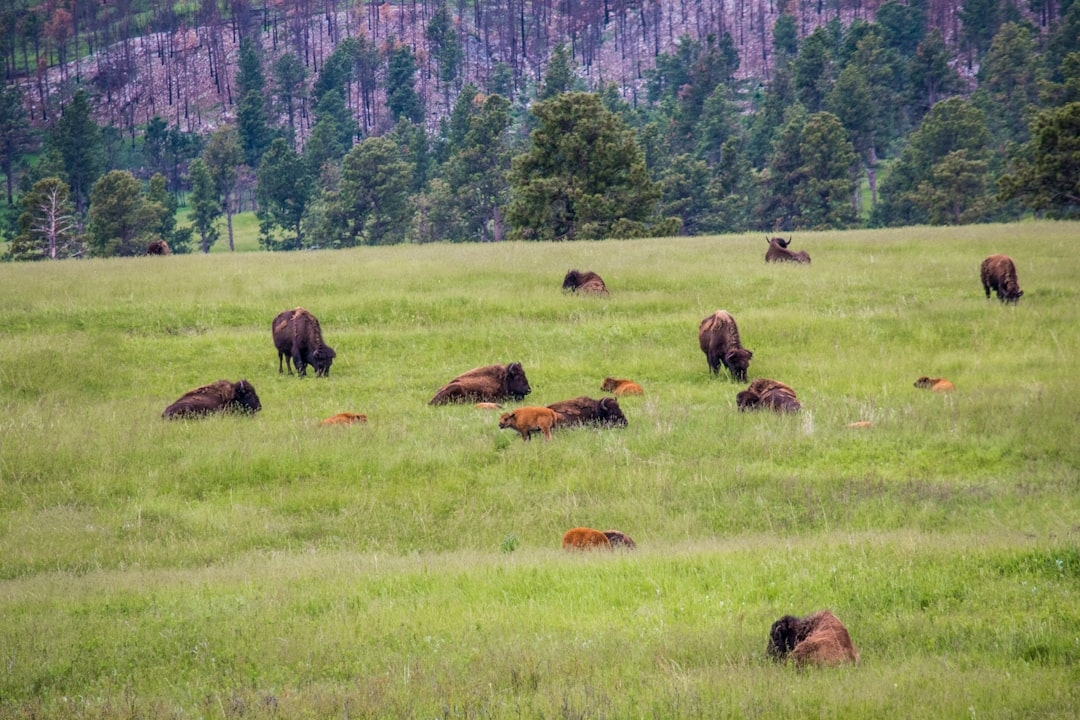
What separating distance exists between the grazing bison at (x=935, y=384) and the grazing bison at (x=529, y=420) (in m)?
6.59

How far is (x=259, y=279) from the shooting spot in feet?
95.8

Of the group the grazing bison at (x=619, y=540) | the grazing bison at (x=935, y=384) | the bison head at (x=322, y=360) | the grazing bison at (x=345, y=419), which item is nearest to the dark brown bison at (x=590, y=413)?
the grazing bison at (x=345, y=419)

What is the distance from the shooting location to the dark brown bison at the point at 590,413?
16372 mm

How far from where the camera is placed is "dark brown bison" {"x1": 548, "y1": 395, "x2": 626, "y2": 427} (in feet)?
53.7

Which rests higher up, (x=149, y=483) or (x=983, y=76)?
(x=983, y=76)

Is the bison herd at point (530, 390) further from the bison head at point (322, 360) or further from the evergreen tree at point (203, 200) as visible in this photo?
the evergreen tree at point (203, 200)

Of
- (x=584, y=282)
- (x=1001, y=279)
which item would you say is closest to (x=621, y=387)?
(x=584, y=282)

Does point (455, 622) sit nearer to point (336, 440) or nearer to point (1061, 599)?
point (1061, 599)

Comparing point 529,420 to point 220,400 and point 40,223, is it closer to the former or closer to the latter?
point 220,400

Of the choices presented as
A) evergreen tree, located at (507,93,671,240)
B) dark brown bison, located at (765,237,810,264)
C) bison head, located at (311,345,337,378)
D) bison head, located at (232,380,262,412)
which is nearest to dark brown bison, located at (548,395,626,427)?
bison head, located at (232,380,262,412)

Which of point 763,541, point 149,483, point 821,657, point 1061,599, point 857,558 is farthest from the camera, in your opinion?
point 149,483

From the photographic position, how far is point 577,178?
5081 cm

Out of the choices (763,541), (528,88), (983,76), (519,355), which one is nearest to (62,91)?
(528,88)

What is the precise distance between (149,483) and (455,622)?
24.0 feet
